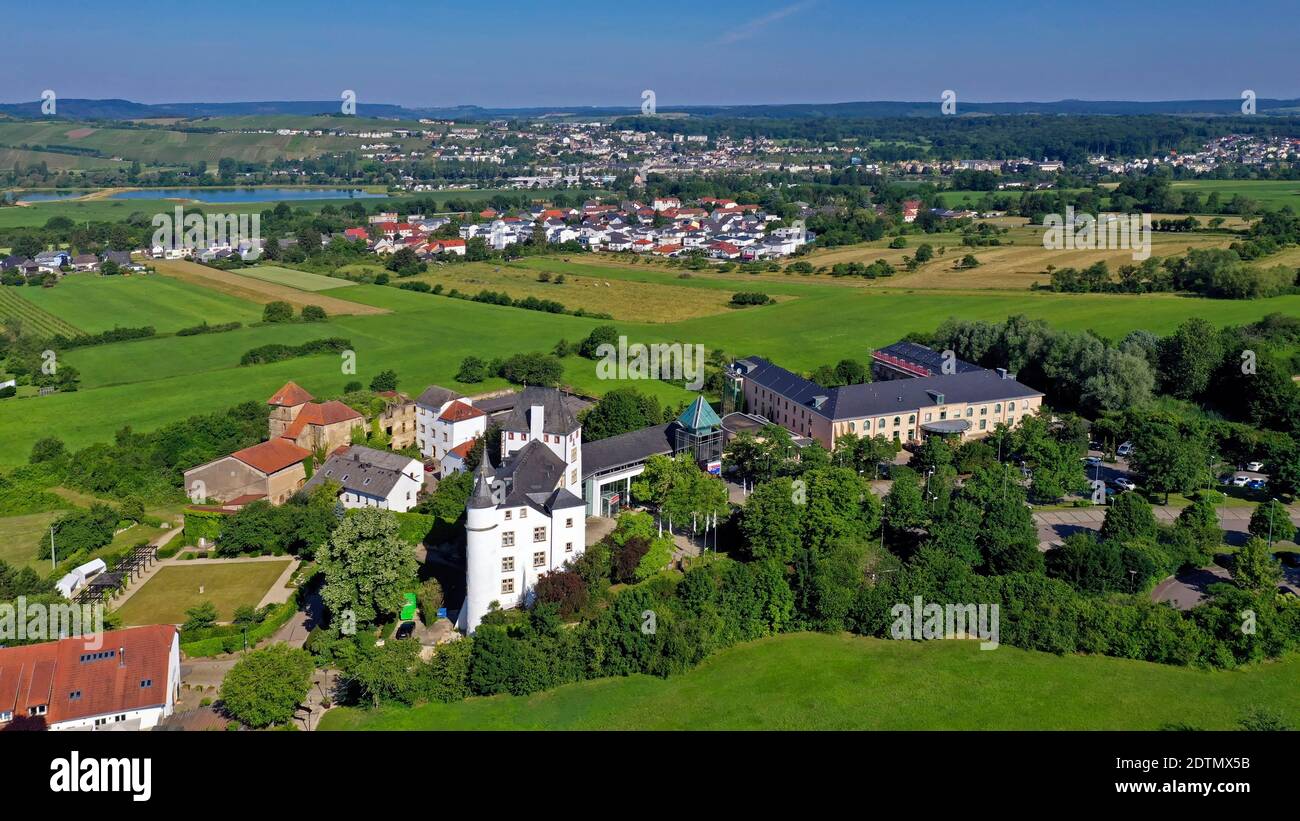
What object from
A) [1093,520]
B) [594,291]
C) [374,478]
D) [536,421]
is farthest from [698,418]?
[594,291]

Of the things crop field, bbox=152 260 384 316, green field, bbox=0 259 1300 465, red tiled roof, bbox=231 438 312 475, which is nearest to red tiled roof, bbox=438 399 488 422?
red tiled roof, bbox=231 438 312 475

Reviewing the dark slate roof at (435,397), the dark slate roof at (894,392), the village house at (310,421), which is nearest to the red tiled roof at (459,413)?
the dark slate roof at (435,397)

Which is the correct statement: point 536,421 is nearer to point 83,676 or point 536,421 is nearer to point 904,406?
point 83,676

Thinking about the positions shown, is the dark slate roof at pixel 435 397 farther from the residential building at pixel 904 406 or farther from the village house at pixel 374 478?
the residential building at pixel 904 406

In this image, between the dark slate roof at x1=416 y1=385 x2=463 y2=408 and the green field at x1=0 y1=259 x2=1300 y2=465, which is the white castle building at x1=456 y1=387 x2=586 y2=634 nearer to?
the dark slate roof at x1=416 y1=385 x2=463 y2=408
